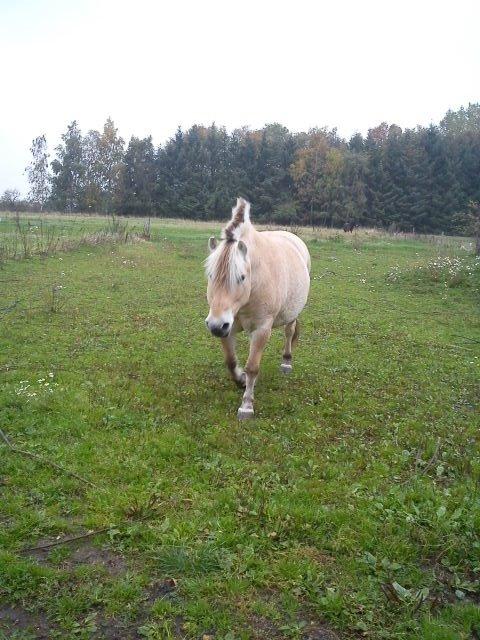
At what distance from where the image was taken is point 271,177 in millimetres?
57125

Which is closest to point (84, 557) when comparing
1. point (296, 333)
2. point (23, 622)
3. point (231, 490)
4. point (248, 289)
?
point (23, 622)

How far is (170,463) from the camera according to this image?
462cm

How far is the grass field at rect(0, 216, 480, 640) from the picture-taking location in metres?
2.97

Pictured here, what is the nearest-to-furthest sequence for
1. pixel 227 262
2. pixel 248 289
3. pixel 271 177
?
1. pixel 227 262
2. pixel 248 289
3. pixel 271 177

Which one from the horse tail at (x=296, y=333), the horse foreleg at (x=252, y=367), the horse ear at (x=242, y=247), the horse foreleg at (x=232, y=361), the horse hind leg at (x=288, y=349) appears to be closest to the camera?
the horse ear at (x=242, y=247)

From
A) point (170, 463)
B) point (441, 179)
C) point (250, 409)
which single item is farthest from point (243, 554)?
point (441, 179)

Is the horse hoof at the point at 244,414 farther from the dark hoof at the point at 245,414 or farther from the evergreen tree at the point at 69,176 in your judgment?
the evergreen tree at the point at 69,176

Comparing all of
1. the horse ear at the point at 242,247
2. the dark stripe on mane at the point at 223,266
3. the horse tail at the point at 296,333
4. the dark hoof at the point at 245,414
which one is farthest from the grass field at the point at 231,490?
the horse ear at the point at 242,247

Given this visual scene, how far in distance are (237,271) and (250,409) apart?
177 cm

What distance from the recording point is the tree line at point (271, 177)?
55094mm

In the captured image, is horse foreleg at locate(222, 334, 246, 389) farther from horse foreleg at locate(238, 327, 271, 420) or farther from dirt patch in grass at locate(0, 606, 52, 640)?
dirt patch in grass at locate(0, 606, 52, 640)

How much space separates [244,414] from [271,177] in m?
54.8

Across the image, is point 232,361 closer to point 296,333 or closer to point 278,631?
point 296,333

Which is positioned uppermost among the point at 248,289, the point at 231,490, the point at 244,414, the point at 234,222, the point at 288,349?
the point at 234,222
